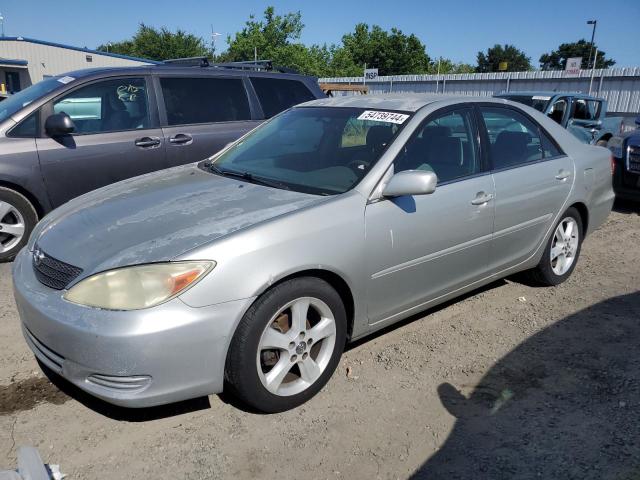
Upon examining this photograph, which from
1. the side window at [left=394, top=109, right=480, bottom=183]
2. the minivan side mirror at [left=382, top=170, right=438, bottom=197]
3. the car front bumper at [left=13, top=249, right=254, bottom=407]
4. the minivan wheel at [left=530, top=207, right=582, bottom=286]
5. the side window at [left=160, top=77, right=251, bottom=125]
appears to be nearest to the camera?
the car front bumper at [left=13, top=249, right=254, bottom=407]

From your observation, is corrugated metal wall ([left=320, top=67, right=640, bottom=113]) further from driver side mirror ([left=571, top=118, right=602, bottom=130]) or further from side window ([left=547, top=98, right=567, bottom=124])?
side window ([left=547, top=98, right=567, bottom=124])

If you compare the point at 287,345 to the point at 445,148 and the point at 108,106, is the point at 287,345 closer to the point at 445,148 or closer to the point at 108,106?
the point at 445,148

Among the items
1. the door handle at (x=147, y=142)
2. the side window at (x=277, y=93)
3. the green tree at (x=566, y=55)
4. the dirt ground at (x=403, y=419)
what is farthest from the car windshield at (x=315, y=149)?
the green tree at (x=566, y=55)

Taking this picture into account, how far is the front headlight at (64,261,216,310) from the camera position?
7.59 feet

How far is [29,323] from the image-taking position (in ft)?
8.54

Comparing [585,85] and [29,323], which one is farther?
[585,85]

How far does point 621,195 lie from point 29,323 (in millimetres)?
7754

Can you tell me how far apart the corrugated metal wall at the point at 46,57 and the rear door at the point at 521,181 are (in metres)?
37.8

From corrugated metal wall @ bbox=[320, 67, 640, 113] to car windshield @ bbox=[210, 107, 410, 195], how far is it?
18.0 meters

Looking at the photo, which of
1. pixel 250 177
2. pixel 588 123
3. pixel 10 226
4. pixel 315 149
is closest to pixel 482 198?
pixel 315 149

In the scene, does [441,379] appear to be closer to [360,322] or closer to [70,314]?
[360,322]

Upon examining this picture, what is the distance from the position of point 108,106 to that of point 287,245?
361 centimetres

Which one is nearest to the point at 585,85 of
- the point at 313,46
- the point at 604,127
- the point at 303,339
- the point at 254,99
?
the point at 604,127

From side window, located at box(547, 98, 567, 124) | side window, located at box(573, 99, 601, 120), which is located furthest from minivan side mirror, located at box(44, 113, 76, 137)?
side window, located at box(573, 99, 601, 120)
